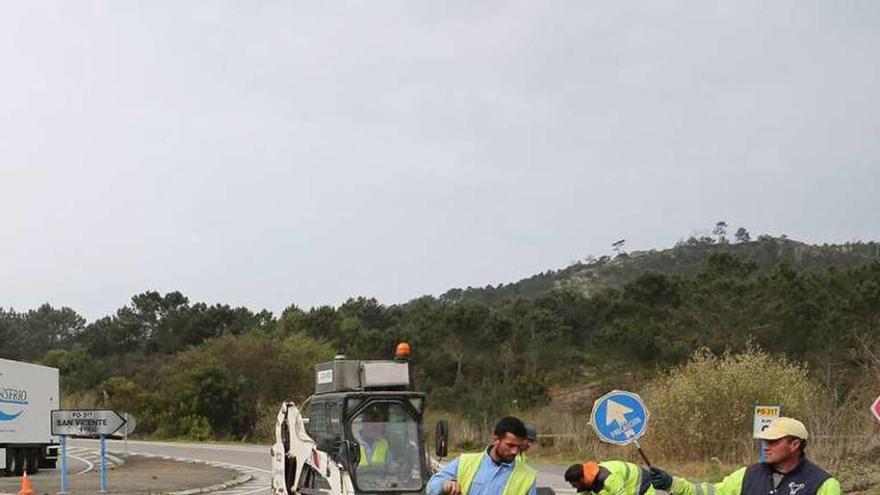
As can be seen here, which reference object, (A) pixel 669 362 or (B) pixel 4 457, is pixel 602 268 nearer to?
(A) pixel 669 362

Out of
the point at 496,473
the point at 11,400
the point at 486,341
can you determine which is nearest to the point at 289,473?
the point at 496,473

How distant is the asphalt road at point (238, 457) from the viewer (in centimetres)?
2548

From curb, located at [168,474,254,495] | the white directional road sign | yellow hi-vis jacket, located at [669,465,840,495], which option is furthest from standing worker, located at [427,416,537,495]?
curb, located at [168,474,254,495]

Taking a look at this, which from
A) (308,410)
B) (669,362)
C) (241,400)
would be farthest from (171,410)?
(308,410)

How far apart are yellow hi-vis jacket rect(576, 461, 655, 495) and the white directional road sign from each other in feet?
59.2

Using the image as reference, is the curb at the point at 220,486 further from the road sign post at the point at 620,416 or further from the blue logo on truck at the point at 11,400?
the road sign post at the point at 620,416

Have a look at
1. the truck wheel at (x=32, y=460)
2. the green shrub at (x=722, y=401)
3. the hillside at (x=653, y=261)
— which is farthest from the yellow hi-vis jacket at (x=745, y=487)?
the hillside at (x=653, y=261)

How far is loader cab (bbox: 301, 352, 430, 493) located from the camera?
12852mm

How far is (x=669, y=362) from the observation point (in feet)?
147

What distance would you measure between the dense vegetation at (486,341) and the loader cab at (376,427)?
60.0ft

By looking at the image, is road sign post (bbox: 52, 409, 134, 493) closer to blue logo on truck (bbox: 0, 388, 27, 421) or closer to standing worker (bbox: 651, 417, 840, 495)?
blue logo on truck (bbox: 0, 388, 27, 421)

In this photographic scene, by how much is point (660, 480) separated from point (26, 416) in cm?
2849

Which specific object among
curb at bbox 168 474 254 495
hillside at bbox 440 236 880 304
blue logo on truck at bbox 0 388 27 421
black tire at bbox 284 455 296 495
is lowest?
curb at bbox 168 474 254 495

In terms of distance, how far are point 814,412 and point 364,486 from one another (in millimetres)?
16033
